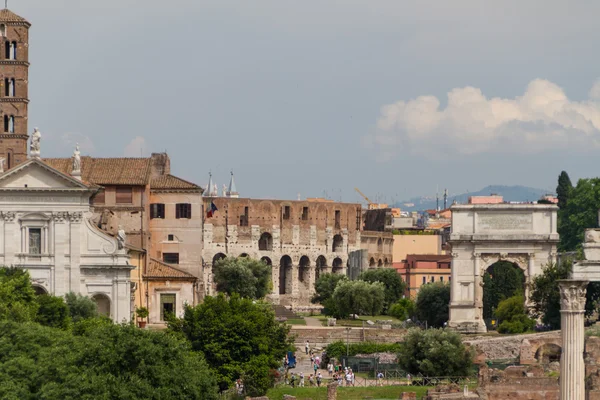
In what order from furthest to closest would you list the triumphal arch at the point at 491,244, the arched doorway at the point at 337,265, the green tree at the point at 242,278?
the arched doorway at the point at 337,265 < the green tree at the point at 242,278 < the triumphal arch at the point at 491,244

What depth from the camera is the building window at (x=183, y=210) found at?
93938 mm

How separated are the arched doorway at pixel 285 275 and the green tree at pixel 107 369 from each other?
89.2 metres

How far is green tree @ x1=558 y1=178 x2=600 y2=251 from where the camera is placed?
127 metres

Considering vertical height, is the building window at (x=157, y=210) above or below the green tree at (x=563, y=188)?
below

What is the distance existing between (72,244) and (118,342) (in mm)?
28137

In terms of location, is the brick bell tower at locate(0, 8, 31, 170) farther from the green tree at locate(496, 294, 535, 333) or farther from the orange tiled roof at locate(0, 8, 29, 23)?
the green tree at locate(496, 294, 535, 333)

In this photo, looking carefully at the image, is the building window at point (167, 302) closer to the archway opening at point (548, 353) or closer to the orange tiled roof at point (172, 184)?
the orange tiled roof at point (172, 184)

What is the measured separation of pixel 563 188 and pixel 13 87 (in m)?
62.0

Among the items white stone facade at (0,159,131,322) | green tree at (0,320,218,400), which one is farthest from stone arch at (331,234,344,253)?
green tree at (0,320,218,400)

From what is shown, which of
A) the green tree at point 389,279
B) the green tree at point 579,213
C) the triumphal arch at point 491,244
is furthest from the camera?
the green tree at point 579,213

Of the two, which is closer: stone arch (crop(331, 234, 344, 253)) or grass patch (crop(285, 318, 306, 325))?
grass patch (crop(285, 318, 306, 325))

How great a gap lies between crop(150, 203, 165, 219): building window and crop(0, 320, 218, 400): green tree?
1430 inches

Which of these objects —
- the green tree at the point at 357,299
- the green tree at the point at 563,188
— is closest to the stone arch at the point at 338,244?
the green tree at the point at 563,188

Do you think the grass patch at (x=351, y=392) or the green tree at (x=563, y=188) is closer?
the grass patch at (x=351, y=392)
